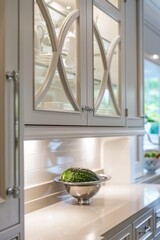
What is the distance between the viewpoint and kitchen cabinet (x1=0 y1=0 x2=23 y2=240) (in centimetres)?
111

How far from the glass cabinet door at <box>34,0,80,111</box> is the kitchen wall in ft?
1.23

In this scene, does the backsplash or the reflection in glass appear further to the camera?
the reflection in glass

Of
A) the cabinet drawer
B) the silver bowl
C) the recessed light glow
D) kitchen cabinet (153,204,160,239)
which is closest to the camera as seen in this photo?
the cabinet drawer

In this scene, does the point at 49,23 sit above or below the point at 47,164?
above

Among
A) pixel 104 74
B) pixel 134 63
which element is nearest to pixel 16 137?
pixel 104 74

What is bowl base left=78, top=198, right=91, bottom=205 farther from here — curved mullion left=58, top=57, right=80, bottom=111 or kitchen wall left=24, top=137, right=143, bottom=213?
curved mullion left=58, top=57, right=80, bottom=111

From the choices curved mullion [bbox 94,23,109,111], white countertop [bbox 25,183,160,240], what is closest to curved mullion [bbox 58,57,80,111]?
curved mullion [bbox 94,23,109,111]

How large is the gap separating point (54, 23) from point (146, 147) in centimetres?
262

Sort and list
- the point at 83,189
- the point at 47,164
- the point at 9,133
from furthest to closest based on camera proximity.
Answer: the point at 47,164 → the point at 83,189 → the point at 9,133

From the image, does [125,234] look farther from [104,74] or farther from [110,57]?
[110,57]

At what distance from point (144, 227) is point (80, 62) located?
1025 mm

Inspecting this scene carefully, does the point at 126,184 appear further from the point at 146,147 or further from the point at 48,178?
the point at 146,147

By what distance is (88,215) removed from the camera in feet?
6.12

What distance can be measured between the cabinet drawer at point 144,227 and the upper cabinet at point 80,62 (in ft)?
1.97
